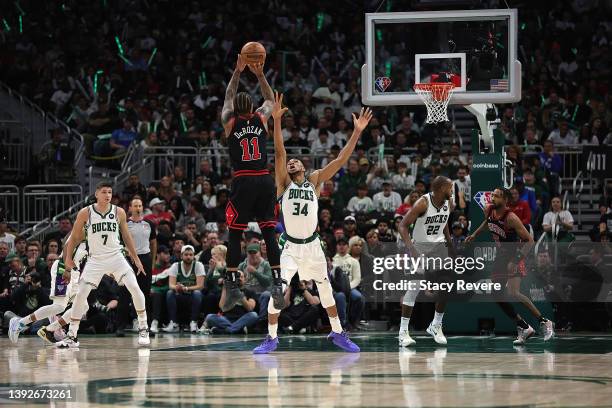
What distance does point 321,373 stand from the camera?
1068cm

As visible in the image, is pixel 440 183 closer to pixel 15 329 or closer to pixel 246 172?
pixel 246 172

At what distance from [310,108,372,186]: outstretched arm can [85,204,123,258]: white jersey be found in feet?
10.0

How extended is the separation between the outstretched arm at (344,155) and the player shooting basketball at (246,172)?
2.40 ft

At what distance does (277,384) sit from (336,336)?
333 cm

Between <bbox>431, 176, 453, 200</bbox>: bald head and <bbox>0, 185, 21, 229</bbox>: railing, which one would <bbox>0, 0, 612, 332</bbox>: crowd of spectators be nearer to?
<bbox>0, 185, 21, 229</bbox>: railing

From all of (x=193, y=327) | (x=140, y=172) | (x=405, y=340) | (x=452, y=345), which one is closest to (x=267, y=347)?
(x=405, y=340)

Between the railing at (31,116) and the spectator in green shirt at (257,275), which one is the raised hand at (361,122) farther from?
the railing at (31,116)

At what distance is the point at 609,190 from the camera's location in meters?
20.0

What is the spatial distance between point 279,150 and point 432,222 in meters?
2.79

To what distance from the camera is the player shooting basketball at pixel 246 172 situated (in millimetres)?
12289

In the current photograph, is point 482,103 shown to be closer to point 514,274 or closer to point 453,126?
point 514,274

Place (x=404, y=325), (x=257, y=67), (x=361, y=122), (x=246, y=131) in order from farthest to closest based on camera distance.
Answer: (x=404, y=325)
(x=361, y=122)
(x=246, y=131)
(x=257, y=67)

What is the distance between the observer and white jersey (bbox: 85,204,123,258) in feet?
47.2

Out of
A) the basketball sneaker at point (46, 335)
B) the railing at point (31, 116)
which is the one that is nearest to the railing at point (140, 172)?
the railing at point (31, 116)
